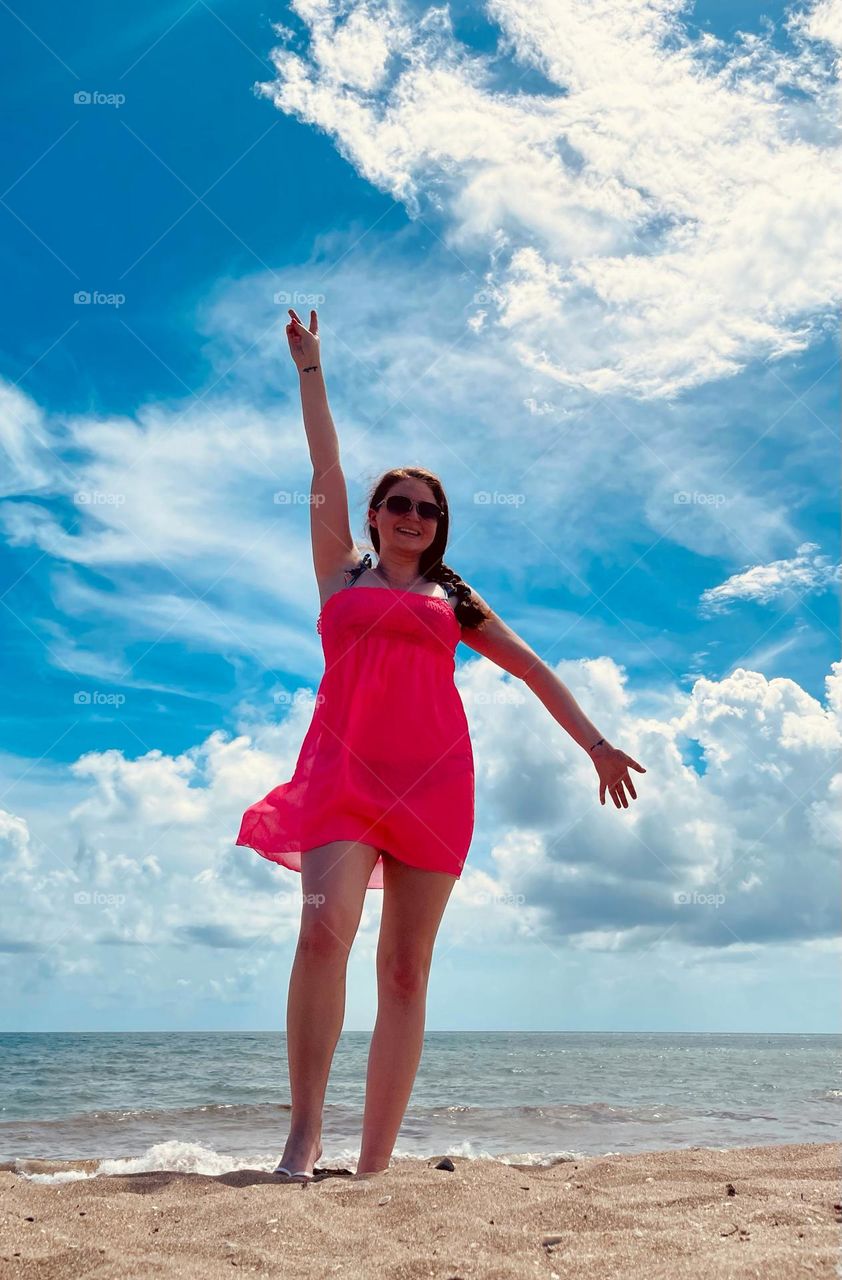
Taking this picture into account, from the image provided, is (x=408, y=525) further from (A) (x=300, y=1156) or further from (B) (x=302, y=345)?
(A) (x=300, y=1156)

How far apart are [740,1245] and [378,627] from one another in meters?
2.39

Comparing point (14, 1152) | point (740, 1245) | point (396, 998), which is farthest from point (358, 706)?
point (14, 1152)

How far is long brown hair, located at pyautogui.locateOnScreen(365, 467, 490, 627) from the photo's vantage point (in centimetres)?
416

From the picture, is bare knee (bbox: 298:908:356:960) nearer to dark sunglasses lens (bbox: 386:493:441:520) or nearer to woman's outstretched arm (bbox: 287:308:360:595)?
woman's outstretched arm (bbox: 287:308:360:595)

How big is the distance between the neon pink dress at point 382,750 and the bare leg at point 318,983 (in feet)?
0.56

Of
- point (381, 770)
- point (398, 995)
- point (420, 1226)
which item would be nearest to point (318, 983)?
point (398, 995)

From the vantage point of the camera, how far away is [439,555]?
429 cm

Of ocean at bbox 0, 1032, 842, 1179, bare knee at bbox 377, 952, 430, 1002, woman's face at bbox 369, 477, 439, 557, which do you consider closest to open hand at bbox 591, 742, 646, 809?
bare knee at bbox 377, 952, 430, 1002

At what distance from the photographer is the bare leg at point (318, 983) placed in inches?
130

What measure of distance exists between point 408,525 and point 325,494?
15.1 inches

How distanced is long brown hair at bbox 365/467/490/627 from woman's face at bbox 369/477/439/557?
0.14ft

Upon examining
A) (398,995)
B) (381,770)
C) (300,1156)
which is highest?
(381,770)

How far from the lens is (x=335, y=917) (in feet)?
Answer: 10.9

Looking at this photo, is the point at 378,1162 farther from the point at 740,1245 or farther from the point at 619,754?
the point at 619,754
